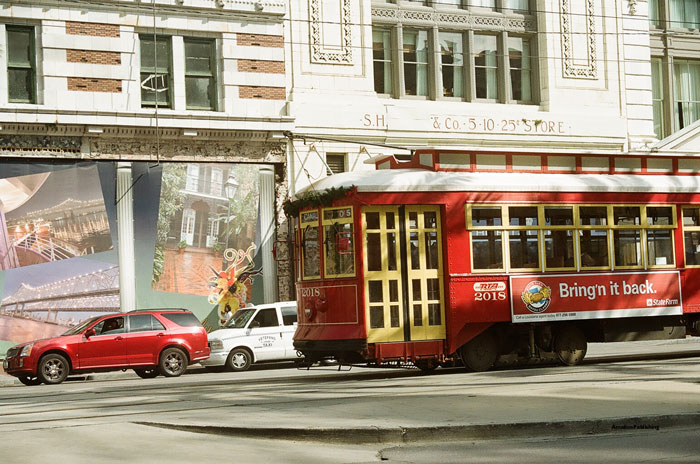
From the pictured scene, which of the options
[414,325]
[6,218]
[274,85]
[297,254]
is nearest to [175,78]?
[274,85]

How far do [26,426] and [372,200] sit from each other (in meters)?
7.08

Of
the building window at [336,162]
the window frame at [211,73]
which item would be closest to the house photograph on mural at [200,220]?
the window frame at [211,73]

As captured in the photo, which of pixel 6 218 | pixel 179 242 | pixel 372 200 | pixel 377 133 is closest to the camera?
pixel 372 200

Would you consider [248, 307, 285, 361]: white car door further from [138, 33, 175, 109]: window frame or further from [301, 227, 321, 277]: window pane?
[138, 33, 175, 109]: window frame

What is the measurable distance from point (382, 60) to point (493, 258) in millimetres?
13516

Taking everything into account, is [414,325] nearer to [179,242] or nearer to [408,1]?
[179,242]

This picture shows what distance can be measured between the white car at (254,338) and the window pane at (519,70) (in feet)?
A: 38.6

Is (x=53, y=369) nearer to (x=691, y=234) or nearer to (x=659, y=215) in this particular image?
(x=659, y=215)

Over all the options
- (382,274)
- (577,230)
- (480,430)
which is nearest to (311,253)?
(382,274)

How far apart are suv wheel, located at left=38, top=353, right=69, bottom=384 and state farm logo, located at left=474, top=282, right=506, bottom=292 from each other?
359 inches

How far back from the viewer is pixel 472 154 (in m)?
18.3

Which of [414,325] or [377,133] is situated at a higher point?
[377,133]

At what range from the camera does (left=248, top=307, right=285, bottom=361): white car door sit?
23781 millimetres

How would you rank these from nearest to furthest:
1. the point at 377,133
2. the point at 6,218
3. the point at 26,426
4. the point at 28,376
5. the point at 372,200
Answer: the point at 26,426 < the point at 372,200 < the point at 28,376 < the point at 6,218 < the point at 377,133
